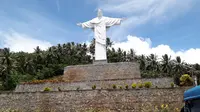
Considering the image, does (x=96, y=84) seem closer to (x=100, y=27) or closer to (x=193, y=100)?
(x=100, y=27)

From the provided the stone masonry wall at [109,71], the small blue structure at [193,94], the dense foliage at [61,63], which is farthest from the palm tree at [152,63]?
the small blue structure at [193,94]

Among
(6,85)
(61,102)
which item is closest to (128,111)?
(61,102)

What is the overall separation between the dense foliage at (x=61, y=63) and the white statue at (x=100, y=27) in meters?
16.2

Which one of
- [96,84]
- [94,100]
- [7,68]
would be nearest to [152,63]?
[7,68]

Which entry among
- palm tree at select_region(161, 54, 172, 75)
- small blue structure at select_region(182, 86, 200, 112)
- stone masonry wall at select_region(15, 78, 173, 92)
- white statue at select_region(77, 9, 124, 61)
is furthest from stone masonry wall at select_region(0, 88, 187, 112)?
palm tree at select_region(161, 54, 172, 75)

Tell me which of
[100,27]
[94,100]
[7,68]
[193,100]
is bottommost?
[94,100]

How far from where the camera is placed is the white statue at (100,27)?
25.4 metres

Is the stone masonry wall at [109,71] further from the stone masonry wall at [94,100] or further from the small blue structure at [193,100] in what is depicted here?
the small blue structure at [193,100]

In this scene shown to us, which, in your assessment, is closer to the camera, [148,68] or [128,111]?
[128,111]

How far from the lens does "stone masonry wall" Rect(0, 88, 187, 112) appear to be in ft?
54.3

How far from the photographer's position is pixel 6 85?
124 ft

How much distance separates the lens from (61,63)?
51656 mm

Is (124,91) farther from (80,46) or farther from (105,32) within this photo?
(80,46)

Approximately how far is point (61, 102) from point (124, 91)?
442 cm
